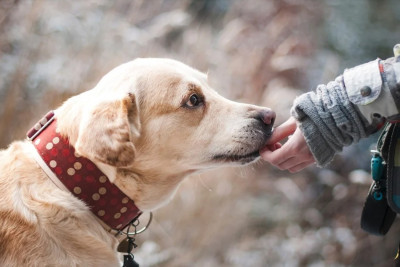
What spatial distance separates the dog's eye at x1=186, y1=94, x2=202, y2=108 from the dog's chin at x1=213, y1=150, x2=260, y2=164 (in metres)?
0.20

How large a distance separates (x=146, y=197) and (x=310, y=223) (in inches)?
67.6

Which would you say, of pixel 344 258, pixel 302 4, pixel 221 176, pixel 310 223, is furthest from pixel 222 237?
pixel 302 4

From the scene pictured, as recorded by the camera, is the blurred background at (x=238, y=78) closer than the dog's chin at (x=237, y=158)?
No

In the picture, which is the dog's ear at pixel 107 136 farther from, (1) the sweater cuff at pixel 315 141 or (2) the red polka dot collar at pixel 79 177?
(1) the sweater cuff at pixel 315 141

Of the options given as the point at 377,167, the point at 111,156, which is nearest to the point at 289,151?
the point at 377,167

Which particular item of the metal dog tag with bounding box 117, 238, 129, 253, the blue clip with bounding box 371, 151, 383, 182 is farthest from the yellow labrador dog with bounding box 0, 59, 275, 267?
the blue clip with bounding box 371, 151, 383, 182

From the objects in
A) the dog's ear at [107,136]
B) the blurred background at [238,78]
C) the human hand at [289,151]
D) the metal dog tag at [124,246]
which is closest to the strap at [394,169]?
the human hand at [289,151]

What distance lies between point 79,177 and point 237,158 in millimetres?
556

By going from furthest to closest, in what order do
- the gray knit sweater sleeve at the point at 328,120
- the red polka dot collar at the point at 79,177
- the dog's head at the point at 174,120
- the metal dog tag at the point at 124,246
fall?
the metal dog tag at the point at 124,246
the dog's head at the point at 174,120
the red polka dot collar at the point at 79,177
the gray knit sweater sleeve at the point at 328,120

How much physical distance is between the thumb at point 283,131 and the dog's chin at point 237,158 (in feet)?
0.24

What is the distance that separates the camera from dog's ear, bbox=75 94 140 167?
4.52 feet

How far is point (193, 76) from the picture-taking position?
176cm

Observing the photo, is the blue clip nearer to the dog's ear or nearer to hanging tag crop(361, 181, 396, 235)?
hanging tag crop(361, 181, 396, 235)

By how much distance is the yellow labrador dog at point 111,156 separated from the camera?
4.64 feet
